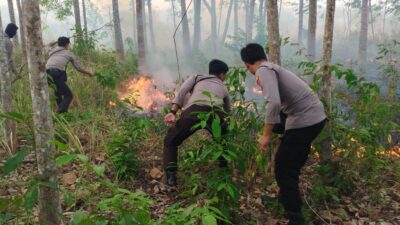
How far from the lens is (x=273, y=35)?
190 inches

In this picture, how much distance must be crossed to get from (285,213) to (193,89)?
6.01 feet

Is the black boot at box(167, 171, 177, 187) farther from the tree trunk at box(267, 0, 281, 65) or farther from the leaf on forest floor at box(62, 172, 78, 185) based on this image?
the tree trunk at box(267, 0, 281, 65)

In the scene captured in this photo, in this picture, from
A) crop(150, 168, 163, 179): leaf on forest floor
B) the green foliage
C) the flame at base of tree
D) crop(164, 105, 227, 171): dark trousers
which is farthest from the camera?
the flame at base of tree

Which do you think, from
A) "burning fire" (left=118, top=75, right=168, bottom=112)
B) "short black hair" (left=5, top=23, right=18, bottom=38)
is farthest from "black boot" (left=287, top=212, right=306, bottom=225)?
"burning fire" (left=118, top=75, right=168, bottom=112)

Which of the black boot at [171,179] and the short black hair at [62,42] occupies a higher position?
the short black hair at [62,42]

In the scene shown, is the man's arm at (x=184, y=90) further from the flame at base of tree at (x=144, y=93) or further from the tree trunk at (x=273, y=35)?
the flame at base of tree at (x=144, y=93)

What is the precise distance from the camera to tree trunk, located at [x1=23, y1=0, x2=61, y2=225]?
275 centimetres

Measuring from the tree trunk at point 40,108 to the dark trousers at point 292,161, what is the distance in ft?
6.77

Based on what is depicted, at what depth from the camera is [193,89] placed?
452 centimetres

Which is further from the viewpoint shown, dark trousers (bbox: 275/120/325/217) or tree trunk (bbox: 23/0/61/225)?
dark trousers (bbox: 275/120/325/217)

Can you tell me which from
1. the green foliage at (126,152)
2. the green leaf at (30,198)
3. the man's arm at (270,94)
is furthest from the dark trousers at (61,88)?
the green leaf at (30,198)

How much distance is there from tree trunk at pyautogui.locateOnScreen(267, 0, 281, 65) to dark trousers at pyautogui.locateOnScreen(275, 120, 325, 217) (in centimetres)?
151

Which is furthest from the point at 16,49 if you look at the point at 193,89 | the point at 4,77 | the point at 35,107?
the point at 35,107

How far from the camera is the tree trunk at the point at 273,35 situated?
4.76m
